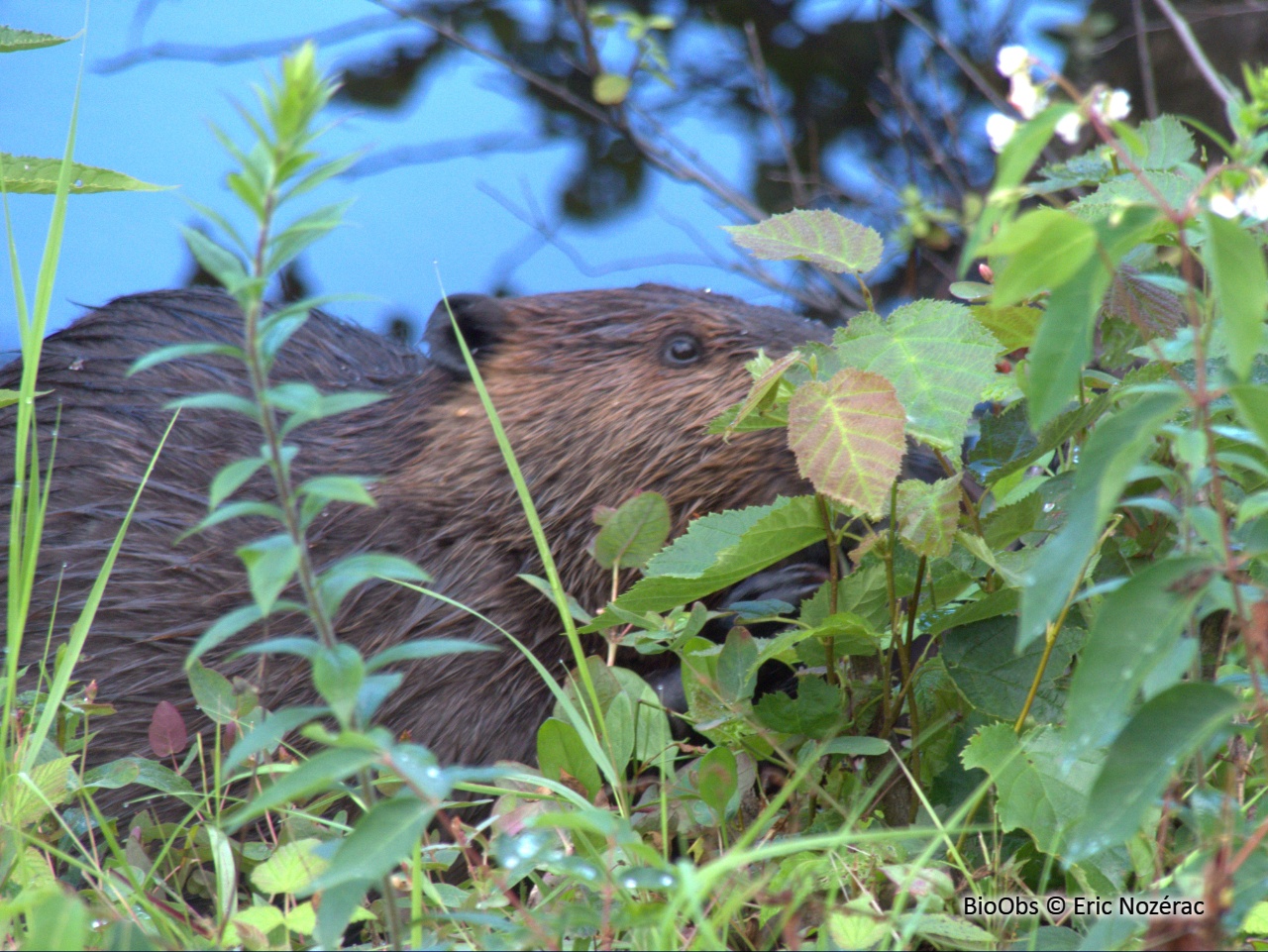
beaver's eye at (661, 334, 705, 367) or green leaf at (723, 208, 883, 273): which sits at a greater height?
green leaf at (723, 208, 883, 273)

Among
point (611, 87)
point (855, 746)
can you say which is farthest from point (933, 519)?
point (611, 87)

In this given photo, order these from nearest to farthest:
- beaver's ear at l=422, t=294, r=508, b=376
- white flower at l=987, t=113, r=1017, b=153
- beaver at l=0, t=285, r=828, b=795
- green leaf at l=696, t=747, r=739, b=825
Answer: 1. white flower at l=987, t=113, r=1017, b=153
2. green leaf at l=696, t=747, r=739, b=825
3. beaver at l=0, t=285, r=828, b=795
4. beaver's ear at l=422, t=294, r=508, b=376

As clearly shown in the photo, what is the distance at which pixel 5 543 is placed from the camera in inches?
84.2

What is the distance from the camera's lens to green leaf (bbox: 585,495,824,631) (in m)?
1.37

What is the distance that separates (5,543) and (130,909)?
1.18 m

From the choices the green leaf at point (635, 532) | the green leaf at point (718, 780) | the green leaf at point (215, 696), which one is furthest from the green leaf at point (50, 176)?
the green leaf at point (718, 780)

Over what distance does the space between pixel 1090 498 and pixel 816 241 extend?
0.65 metres

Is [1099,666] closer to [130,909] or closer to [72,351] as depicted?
[130,909]

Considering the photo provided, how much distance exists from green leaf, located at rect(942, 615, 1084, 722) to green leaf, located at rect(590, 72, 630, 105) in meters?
2.64

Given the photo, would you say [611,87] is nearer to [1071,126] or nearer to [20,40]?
[20,40]

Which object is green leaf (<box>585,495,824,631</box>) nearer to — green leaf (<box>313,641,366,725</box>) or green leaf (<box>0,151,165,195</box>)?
green leaf (<box>313,641,366,725</box>)

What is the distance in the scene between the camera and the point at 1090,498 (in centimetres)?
83

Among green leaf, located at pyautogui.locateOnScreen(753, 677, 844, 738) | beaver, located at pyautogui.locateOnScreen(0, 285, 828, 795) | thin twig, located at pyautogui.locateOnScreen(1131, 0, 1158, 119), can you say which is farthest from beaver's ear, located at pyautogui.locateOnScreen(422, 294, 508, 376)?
thin twig, located at pyautogui.locateOnScreen(1131, 0, 1158, 119)

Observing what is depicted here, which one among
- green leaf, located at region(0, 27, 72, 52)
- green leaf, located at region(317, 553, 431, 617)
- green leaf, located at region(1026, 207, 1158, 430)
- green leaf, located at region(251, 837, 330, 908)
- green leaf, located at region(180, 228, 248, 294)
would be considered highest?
green leaf, located at region(0, 27, 72, 52)
